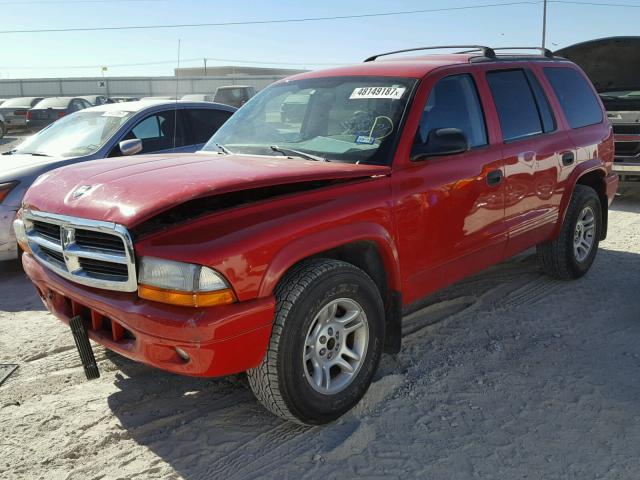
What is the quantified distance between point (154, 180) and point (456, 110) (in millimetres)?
2060

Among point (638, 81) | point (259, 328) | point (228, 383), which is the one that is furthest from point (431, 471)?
point (638, 81)

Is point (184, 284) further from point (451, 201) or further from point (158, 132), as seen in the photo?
point (158, 132)

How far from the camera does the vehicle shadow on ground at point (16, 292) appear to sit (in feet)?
16.4

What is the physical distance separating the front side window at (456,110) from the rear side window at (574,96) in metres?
1.26

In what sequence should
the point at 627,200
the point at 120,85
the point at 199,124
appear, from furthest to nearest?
the point at 120,85 → the point at 627,200 → the point at 199,124

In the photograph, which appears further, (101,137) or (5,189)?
(101,137)

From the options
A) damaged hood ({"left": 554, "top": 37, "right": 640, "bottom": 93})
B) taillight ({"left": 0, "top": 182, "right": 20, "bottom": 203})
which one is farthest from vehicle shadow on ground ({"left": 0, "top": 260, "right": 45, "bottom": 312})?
damaged hood ({"left": 554, "top": 37, "right": 640, "bottom": 93})

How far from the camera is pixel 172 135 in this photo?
6934 millimetres

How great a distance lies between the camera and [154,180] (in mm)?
3072

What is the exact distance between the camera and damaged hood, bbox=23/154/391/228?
9.20 feet

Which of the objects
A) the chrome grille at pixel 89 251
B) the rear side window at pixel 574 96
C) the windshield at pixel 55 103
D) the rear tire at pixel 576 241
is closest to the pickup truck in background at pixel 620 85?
the rear side window at pixel 574 96

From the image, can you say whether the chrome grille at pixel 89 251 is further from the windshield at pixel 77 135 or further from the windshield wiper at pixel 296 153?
the windshield at pixel 77 135

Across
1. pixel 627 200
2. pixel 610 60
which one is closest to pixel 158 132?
pixel 610 60

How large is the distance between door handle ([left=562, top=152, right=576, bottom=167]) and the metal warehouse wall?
37.2m
